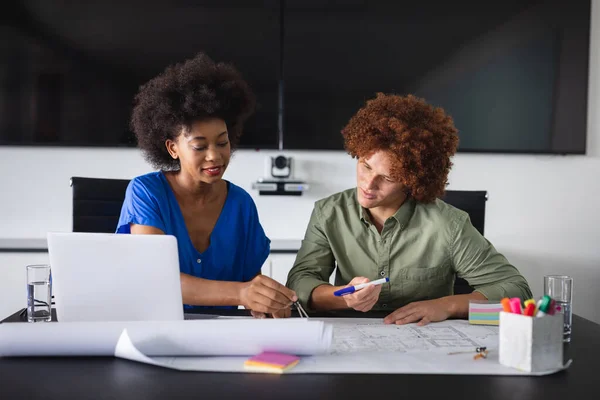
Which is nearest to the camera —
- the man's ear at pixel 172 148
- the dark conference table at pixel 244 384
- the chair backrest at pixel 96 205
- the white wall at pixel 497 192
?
the dark conference table at pixel 244 384

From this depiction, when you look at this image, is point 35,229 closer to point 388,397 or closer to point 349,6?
point 349,6

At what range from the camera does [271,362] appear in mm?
1092

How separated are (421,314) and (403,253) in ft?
1.04

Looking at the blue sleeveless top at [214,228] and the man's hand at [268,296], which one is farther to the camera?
the blue sleeveless top at [214,228]

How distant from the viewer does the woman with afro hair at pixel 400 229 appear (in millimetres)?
1688

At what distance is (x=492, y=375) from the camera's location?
1.08 meters

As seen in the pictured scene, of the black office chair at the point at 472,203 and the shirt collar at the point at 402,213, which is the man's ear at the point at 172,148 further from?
the black office chair at the point at 472,203

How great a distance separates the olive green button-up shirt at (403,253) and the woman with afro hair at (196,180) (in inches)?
7.8

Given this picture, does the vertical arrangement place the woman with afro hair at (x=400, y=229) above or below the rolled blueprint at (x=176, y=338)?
above

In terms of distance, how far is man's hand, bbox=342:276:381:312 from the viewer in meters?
1.39

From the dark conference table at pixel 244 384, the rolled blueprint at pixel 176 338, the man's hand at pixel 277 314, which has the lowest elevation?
the dark conference table at pixel 244 384

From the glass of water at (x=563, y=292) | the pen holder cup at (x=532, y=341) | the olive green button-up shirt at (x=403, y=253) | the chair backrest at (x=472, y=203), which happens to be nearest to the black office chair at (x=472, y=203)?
the chair backrest at (x=472, y=203)

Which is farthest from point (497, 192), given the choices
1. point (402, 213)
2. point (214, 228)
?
point (214, 228)

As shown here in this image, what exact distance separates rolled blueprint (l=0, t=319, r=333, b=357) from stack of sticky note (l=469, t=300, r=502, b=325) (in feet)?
1.51
